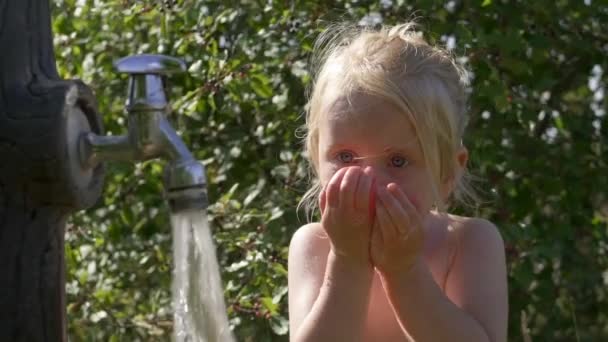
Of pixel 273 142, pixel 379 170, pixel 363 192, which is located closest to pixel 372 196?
pixel 363 192

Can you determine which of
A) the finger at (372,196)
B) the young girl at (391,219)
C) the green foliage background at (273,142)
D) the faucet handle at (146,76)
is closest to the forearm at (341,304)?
the young girl at (391,219)

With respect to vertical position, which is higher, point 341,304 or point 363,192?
point 363,192

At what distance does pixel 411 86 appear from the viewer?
192cm

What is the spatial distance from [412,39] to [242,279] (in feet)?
4.07

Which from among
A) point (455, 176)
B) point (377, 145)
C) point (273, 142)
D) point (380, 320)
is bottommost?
point (273, 142)

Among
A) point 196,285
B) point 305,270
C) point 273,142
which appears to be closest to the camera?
point 196,285

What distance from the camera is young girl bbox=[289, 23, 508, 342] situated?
5.73ft

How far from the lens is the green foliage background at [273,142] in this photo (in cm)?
322

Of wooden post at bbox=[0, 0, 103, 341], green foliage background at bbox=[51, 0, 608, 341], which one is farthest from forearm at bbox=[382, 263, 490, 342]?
green foliage background at bbox=[51, 0, 608, 341]

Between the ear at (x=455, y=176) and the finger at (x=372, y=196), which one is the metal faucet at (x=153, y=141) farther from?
the ear at (x=455, y=176)

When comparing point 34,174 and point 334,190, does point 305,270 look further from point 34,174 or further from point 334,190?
point 34,174

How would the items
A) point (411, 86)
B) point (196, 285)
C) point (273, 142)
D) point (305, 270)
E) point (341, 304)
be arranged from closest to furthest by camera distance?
1. point (196, 285)
2. point (341, 304)
3. point (411, 86)
4. point (305, 270)
5. point (273, 142)

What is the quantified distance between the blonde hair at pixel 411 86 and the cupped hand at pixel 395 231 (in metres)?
0.17

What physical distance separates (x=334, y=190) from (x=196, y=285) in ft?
0.76
